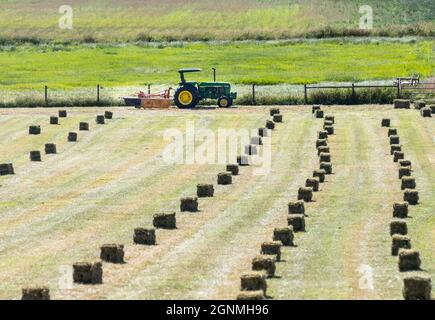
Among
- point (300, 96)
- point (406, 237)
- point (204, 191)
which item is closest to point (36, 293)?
point (406, 237)

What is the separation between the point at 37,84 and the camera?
99.7m

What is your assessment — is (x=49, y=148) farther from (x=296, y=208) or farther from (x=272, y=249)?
(x=272, y=249)

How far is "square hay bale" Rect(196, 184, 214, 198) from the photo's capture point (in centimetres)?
4684

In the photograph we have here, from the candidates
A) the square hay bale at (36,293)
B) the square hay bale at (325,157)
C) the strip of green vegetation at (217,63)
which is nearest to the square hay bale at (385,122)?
the square hay bale at (325,157)

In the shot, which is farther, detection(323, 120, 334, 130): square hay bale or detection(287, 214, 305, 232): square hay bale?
detection(323, 120, 334, 130): square hay bale

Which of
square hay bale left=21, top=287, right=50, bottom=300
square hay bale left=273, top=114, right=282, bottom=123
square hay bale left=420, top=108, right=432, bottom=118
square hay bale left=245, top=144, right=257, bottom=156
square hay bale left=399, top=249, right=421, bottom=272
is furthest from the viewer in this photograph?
square hay bale left=420, top=108, right=432, bottom=118

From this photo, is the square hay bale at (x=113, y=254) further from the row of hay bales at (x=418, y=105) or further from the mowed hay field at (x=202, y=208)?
the row of hay bales at (x=418, y=105)

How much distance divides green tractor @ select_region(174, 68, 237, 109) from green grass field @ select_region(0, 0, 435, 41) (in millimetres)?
58174

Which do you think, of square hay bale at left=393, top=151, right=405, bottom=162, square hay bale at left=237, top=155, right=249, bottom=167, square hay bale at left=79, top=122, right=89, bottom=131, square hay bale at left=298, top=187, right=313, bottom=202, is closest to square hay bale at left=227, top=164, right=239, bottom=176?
square hay bale at left=237, top=155, right=249, bottom=167

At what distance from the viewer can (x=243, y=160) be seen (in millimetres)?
56594

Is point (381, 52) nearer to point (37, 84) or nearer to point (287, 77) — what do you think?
point (287, 77)

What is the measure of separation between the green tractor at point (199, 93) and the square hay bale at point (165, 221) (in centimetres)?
3907

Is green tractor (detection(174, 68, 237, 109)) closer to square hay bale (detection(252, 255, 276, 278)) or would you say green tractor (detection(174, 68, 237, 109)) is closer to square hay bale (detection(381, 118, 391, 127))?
square hay bale (detection(381, 118, 391, 127))

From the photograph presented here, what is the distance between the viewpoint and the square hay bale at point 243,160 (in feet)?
185
